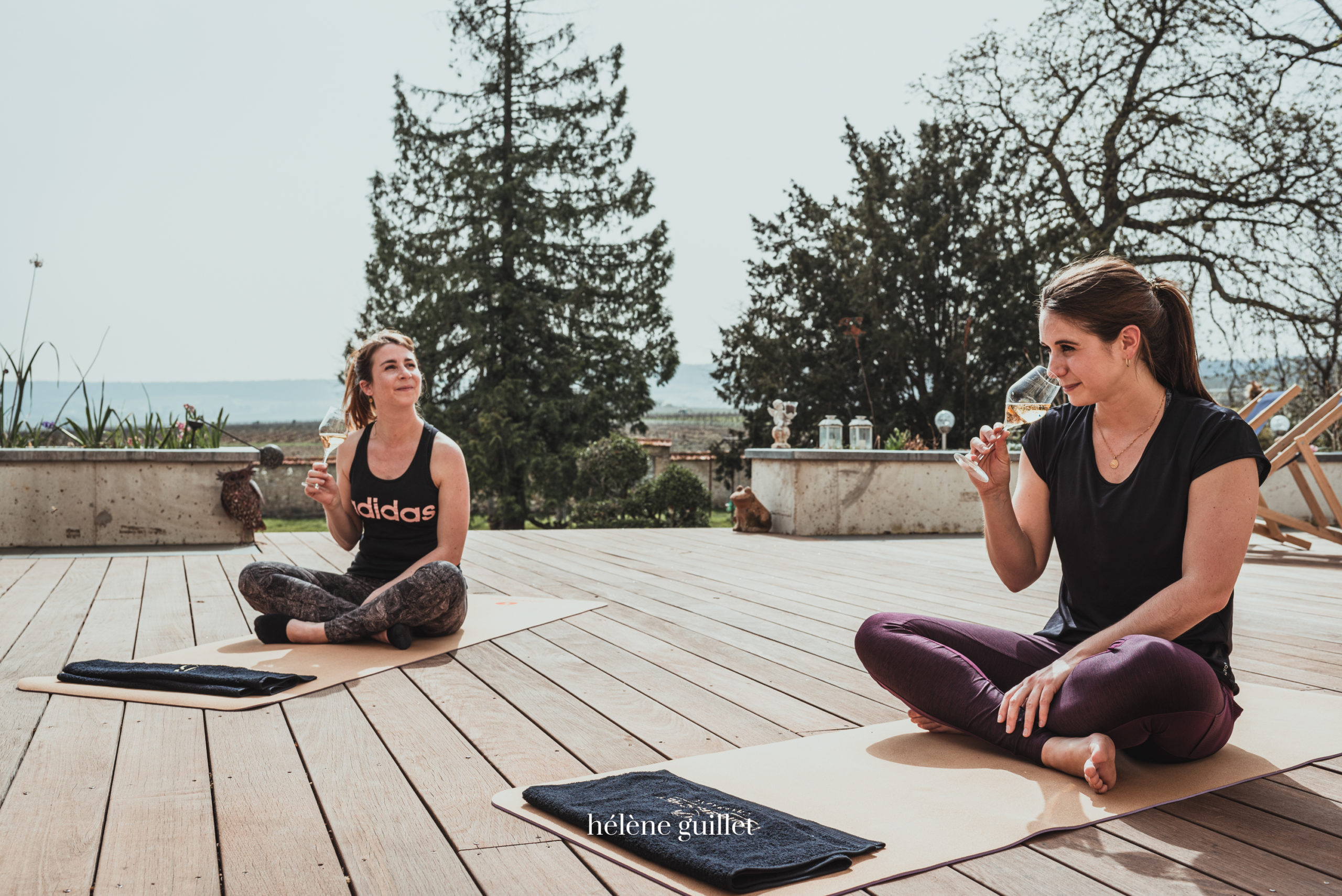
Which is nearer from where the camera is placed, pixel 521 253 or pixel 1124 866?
pixel 1124 866

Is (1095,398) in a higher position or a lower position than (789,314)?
lower

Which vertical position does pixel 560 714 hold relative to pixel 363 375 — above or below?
below

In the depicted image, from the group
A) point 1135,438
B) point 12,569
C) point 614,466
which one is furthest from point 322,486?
point 614,466

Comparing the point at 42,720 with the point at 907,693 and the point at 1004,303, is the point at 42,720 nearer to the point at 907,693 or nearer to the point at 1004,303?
the point at 907,693

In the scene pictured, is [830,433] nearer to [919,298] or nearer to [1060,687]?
[1060,687]

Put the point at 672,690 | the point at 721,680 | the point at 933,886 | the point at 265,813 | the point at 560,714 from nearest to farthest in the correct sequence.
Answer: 1. the point at 933,886
2. the point at 265,813
3. the point at 560,714
4. the point at 672,690
5. the point at 721,680

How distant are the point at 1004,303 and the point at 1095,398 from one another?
11770 mm

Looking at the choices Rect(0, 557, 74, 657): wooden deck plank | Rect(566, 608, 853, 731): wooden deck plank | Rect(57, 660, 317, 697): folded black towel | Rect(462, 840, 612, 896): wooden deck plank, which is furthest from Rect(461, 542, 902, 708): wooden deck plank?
Rect(0, 557, 74, 657): wooden deck plank

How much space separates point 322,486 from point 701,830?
2032mm

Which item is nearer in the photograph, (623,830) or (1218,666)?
(623,830)

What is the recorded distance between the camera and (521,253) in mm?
15086

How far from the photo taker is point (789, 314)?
47.4 ft

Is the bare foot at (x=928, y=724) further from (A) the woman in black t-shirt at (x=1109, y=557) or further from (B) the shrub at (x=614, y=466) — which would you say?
(B) the shrub at (x=614, y=466)

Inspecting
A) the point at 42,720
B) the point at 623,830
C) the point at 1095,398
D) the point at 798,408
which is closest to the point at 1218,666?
the point at 1095,398
